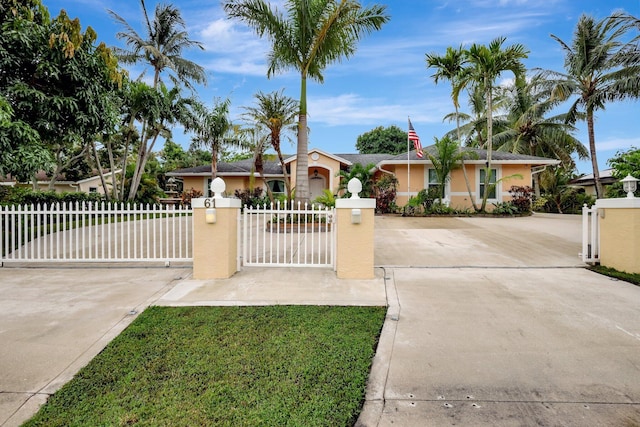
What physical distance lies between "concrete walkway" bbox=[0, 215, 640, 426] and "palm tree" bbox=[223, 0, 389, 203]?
755cm

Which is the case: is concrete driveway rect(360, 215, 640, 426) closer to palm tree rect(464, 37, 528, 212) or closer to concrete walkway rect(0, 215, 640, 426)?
concrete walkway rect(0, 215, 640, 426)

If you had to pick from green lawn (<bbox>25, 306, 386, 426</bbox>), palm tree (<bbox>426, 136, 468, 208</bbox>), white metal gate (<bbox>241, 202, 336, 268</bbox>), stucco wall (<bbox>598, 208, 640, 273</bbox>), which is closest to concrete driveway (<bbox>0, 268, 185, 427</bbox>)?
green lawn (<bbox>25, 306, 386, 426</bbox>)

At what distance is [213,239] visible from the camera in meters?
5.83

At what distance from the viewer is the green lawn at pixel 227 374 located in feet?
7.73

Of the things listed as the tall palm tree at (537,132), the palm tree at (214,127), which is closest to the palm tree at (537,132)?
the tall palm tree at (537,132)

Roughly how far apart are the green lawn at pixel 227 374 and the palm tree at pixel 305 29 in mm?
9000

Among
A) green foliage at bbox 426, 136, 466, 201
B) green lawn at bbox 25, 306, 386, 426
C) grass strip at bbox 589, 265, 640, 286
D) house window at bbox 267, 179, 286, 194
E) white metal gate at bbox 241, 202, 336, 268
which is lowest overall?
green lawn at bbox 25, 306, 386, 426

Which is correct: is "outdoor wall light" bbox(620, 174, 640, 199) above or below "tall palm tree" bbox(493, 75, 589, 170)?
below

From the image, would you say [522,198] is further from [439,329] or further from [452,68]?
[439,329]

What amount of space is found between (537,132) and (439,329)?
89.6ft

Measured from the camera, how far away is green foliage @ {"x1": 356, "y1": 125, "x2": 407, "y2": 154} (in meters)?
42.0

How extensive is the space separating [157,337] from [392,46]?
14870 mm

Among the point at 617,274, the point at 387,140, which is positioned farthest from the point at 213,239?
the point at 387,140

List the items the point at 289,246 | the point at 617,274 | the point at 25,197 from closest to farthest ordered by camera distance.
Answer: the point at 617,274
the point at 289,246
the point at 25,197
